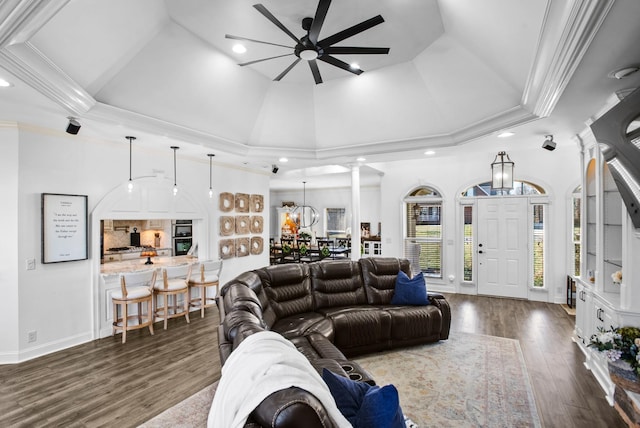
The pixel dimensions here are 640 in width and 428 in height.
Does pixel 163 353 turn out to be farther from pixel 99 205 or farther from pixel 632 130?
pixel 632 130

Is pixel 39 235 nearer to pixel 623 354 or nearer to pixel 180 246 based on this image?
pixel 180 246

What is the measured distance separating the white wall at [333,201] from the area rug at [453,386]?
22.8 ft

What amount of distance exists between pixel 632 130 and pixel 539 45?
87cm

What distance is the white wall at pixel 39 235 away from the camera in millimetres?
3602

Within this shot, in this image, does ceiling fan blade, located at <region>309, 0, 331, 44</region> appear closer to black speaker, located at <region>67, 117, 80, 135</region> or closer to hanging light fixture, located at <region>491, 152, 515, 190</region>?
black speaker, located at <region>67, 117, 80, 135</region>

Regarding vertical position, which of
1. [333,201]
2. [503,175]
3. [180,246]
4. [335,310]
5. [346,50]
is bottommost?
[335,310]

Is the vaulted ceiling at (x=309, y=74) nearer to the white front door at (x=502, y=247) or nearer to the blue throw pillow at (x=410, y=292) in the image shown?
the blue throw pillow at (x=410, y=292)

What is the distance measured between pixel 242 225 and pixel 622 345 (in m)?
5.55

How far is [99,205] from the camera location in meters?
4.32

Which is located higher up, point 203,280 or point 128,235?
point 128,235

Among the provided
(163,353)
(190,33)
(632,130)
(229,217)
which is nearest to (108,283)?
(163,353)

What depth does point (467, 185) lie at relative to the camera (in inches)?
267

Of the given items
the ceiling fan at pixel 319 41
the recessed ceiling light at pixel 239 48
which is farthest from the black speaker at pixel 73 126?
the ceiling fan at pixel 319 41

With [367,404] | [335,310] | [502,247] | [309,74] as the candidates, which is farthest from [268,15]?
[502,247]
